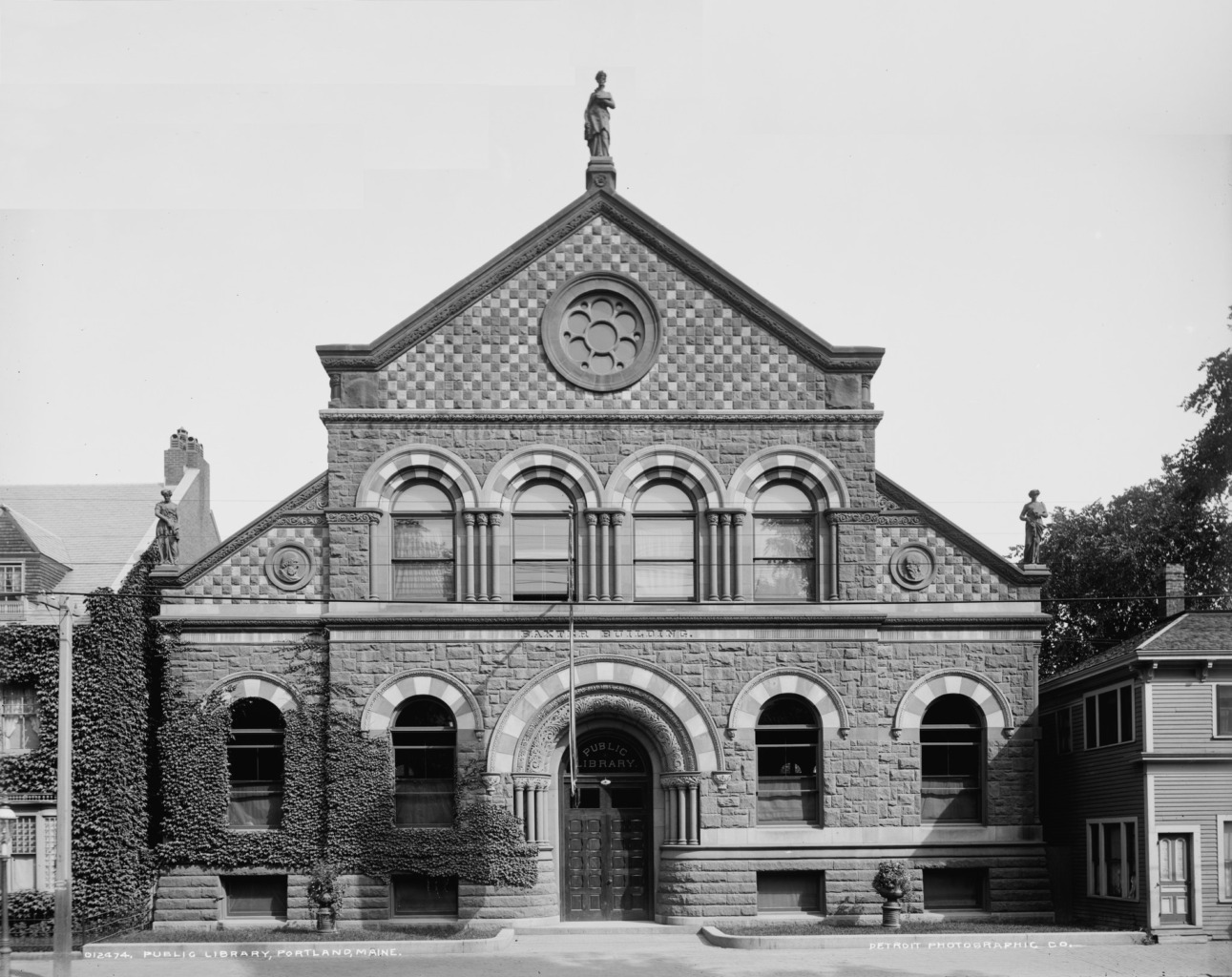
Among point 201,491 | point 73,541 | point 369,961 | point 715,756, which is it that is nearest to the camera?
point 369,961

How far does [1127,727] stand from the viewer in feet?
97.8

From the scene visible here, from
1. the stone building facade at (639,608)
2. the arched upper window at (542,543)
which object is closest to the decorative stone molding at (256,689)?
the stone building facade at (639,608)

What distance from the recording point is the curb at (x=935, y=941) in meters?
27.0

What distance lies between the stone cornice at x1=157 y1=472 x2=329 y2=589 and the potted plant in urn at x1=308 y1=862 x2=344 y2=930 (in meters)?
6.19

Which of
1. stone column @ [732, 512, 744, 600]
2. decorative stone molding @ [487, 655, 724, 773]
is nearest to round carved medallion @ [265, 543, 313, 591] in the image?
decorative stone molding @ [487, 655, 724, 773]

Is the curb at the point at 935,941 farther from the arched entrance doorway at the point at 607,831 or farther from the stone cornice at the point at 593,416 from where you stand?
the stone cornice at the point at 593,416

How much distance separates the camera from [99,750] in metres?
29.4

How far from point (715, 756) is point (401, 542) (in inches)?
292

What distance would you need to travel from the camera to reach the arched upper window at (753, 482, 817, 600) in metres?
30.7

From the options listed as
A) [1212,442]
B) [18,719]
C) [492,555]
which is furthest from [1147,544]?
[18,719]

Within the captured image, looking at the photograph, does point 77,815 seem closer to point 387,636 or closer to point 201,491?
point 387,636

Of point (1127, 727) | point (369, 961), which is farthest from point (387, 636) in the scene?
point (1127, 727)

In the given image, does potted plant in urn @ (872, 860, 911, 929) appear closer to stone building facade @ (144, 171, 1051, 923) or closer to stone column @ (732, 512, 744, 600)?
stone building facade @ (144, 171, 1051, 923)

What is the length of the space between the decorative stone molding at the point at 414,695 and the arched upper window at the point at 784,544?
6.04 metres
